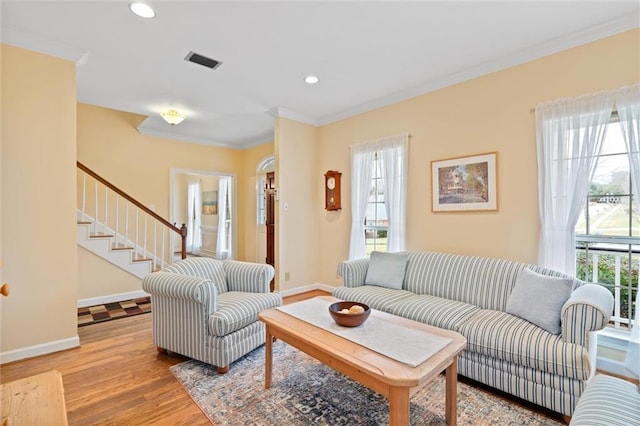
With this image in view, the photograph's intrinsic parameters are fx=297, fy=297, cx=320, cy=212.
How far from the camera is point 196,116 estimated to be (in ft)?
15.0

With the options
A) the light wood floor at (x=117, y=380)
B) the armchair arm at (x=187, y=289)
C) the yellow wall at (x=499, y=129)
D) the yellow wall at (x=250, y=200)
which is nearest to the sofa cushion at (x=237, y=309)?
the armchair arm at (x=187, y=289)

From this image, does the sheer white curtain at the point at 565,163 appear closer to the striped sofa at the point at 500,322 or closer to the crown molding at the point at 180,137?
the striped sofa at the point at 500,322

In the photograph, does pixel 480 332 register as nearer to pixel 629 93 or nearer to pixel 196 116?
pixel 629 93

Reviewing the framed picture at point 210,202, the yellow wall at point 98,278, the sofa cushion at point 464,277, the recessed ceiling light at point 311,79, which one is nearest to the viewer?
the sofa cushion at point 464,277

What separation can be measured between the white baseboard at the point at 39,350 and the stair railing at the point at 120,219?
70.7 inches

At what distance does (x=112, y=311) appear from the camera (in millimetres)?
3793

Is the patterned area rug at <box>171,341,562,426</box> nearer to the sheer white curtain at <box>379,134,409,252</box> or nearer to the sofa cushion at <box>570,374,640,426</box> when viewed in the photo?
the sofa cushion at <box>570,374,640,426</box>

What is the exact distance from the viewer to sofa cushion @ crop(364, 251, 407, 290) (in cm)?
314

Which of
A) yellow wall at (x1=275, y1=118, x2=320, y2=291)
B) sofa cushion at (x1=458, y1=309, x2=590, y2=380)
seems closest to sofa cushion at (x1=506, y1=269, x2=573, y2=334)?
sofa cushion at (x1=458, y1=309, x2=590, y2=380)

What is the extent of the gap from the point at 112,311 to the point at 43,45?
117 inches

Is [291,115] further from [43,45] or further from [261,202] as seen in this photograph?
[43,45]

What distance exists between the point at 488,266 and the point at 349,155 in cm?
241

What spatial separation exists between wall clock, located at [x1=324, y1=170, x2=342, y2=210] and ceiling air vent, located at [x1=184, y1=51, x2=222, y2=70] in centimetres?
212

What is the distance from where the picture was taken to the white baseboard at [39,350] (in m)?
2.47
